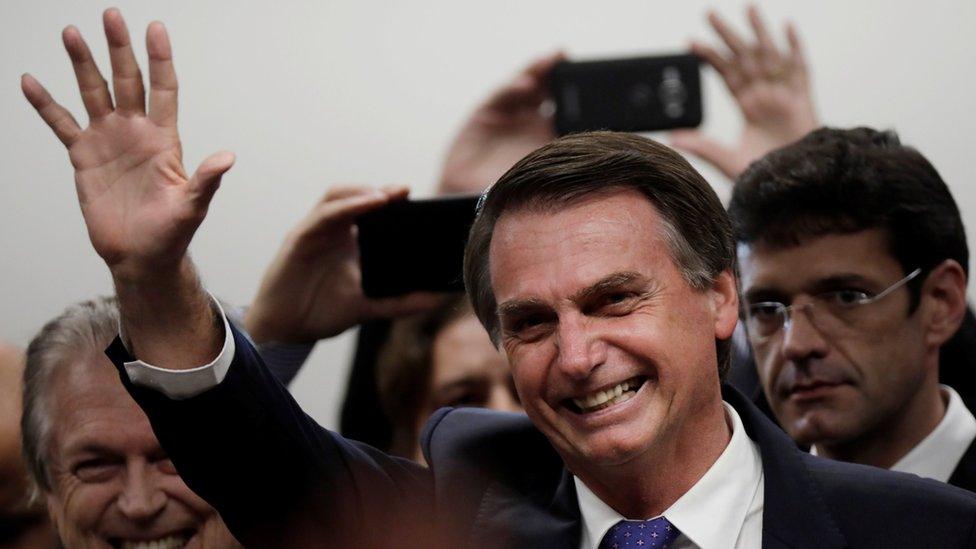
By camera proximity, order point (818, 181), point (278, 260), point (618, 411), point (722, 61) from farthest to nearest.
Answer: point (722, 61) → point (278, 260) → point (818, 181) → point (618, 411)

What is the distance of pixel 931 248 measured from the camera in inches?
93.5

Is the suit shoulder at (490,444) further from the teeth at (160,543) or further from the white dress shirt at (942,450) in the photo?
the white dress shirt at (942,450)

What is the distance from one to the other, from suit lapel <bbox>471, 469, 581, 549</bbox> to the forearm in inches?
14.4

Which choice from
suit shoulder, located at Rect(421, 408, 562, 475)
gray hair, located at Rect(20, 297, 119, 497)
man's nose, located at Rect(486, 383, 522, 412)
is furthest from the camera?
man's nose, located at Rect(486, 383, 522, 412)

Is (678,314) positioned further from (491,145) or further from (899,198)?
(491,145)

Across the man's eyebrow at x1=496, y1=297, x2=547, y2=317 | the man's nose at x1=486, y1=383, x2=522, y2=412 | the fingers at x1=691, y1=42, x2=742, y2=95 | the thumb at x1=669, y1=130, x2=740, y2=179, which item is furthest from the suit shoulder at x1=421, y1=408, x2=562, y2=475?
the fingers at x1=691, y1=42, x2=742, y2=95

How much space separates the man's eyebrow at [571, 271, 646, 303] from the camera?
170 cm

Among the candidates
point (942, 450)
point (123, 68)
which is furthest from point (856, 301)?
point (123, 68)

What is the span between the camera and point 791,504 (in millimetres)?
1734

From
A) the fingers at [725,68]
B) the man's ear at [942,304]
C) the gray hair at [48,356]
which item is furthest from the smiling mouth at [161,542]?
the fingers at [725,68]

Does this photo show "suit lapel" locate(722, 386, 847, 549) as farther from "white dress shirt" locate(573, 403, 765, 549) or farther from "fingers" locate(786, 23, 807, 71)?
"fingers" locate(786, 23, 807, 71)

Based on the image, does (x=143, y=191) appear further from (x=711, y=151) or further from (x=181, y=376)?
(x=711, y=151)

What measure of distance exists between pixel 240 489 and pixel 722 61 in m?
1.59

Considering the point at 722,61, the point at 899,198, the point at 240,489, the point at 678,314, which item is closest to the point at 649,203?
the point at 678,314
